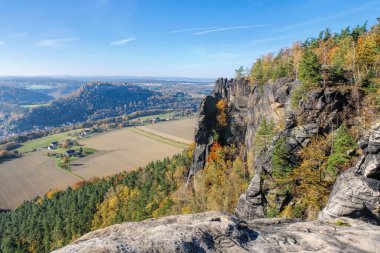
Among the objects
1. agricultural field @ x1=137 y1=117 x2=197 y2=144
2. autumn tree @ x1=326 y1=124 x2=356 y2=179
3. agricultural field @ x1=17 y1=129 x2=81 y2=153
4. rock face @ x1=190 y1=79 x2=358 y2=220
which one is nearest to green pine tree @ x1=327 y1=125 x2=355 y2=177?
autumn tree @ x1=326 y1=124 x2=356 y2=179

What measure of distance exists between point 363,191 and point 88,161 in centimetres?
11904

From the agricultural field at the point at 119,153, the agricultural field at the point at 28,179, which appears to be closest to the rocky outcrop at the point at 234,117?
the agricultural field at the point at 119,153

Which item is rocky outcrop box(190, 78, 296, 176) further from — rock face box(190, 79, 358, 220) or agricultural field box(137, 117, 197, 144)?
agricultural field box(137, 117, 197, 144)

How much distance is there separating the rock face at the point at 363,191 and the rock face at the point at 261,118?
1015 cm

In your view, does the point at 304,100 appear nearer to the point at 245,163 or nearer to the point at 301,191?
the point at 301,191

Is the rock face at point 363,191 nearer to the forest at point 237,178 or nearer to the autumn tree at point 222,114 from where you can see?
the forest at point 237,178

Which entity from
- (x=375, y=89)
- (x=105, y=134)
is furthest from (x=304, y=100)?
(x=105, y=134)

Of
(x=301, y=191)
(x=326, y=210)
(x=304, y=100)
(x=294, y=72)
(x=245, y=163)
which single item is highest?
(x=294, y=72)

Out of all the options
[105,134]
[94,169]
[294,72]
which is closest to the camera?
[294,72]

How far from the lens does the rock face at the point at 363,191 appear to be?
19453 millimetres

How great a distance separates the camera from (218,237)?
37.3 feet

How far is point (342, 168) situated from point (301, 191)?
543 centimetres

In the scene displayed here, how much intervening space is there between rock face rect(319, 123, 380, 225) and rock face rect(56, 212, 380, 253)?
21.4 ft

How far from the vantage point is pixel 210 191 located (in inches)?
2244
